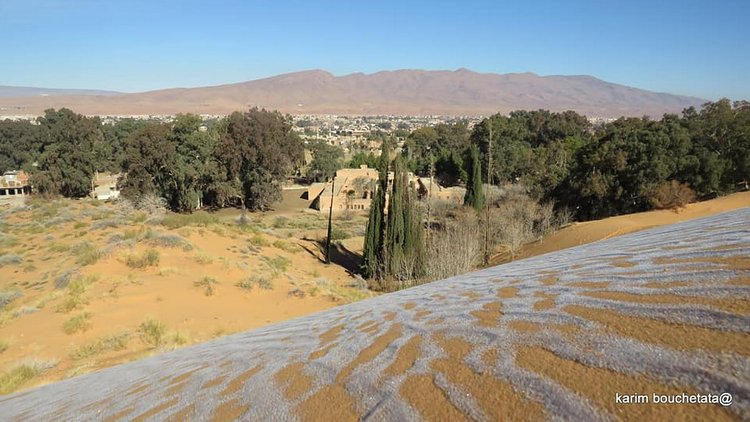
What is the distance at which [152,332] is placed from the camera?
10.2 m

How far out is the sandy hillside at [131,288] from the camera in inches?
376

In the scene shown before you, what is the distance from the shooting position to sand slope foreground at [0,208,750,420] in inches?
73.6

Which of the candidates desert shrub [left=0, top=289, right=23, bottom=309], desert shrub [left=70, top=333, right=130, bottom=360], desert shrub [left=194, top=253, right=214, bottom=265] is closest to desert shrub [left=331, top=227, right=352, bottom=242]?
desert shrub [left=194, top=253, right=214, bottom=265]

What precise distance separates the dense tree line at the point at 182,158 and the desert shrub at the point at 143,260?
22.5 metres

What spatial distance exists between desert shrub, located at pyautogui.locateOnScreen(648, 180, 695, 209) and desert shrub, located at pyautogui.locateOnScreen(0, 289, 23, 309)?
2895 centimetres

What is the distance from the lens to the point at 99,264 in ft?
48.2

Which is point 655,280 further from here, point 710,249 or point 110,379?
point 110,379

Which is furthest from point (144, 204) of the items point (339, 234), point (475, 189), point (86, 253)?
point (475, 189)

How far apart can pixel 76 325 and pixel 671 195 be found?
27645mm

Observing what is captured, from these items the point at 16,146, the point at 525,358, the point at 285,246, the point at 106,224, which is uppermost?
the point at 525,358

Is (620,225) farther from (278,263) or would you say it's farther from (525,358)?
(525,358)

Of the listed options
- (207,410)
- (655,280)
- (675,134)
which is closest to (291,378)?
(207,410)

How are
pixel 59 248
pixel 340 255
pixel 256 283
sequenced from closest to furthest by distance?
pixel 256 283
pixel 59 248
pixel 340 255


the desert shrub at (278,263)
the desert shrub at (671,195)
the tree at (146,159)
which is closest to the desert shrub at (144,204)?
the tree at (146,159)
